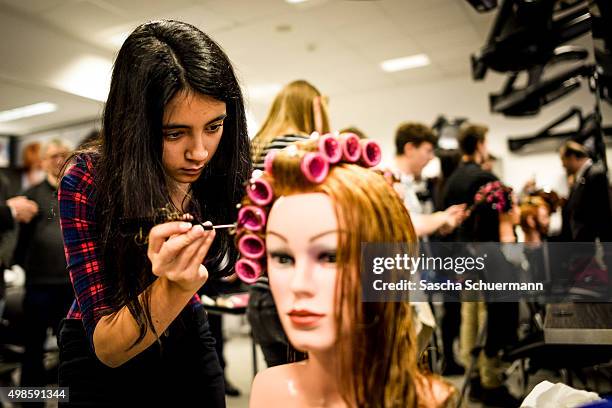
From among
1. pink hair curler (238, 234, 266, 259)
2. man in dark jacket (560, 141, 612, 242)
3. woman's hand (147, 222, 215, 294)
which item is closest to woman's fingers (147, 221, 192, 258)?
woman's hand (147, 222, 215, 294)

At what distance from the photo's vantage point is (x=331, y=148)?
662 mm

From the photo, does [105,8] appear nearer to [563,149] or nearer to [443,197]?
[443,197]

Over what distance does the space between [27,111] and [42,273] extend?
371mm

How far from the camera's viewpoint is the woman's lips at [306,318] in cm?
63

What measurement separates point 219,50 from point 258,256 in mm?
356

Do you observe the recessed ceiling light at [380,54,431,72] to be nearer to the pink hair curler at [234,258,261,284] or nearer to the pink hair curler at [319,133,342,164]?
the pink hair curler at [319,133,342,164]

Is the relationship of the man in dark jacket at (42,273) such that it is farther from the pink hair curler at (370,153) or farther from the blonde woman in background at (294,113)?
the pink hair curler at (370,153)

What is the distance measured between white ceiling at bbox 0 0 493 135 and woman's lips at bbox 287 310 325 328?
0.49 m

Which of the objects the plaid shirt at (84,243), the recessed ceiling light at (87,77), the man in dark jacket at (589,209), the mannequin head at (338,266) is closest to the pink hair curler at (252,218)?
the mannequin head at (338,266)

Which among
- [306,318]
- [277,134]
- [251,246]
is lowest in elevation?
[306,318]

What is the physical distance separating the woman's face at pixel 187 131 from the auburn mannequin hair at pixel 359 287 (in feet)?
0.35

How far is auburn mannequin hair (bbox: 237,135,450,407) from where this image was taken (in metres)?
0.63

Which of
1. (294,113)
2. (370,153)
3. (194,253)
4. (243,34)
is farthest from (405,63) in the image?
(194,253)

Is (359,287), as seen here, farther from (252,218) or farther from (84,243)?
(84,243)
